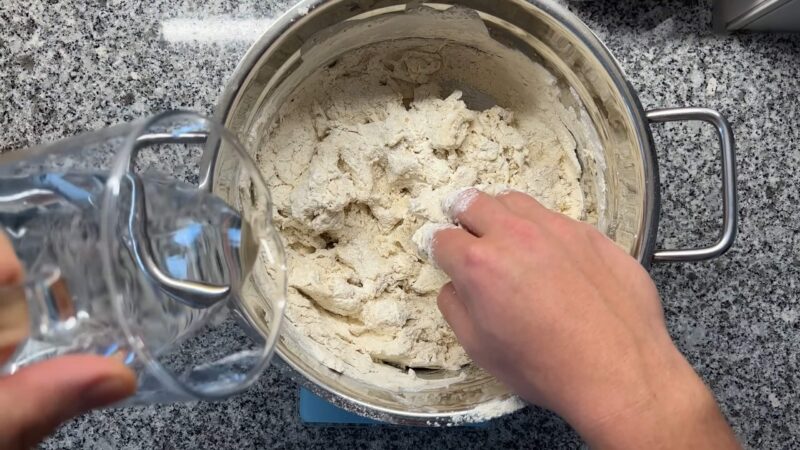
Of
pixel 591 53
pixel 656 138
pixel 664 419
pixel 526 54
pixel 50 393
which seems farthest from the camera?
pixel 656 138

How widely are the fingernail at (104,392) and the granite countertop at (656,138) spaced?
398mm

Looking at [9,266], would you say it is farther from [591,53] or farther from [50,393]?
[591,53]

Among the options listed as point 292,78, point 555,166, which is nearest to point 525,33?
point 555,166

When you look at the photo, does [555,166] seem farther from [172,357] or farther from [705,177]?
[172,357]

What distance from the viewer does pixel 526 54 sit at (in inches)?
31.6

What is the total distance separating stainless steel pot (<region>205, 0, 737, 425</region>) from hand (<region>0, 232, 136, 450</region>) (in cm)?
21

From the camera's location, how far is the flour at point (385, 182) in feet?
2.65

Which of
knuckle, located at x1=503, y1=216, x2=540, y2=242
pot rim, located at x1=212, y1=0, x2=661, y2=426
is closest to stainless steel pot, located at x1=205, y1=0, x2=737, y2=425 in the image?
pot rim, located at x1=212, y1=0, x2=661, y2=426

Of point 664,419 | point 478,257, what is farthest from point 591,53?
point 664,419

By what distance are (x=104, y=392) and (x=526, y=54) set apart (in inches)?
23.5

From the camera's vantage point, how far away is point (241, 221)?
2.20 ft

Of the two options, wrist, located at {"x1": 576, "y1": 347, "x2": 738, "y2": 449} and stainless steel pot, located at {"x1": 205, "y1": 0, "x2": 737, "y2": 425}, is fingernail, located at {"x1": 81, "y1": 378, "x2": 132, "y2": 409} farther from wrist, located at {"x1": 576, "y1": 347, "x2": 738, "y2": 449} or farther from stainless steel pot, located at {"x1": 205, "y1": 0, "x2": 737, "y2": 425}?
wrist, located at {"x1": 576, "y1": 347, "x2": 738, "y2": 449}

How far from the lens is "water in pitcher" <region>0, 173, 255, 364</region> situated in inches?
22.6

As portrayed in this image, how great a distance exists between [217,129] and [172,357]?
0.24 metres
